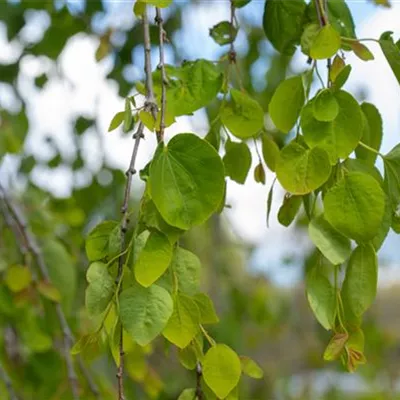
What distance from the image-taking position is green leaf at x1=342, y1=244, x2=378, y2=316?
42cm

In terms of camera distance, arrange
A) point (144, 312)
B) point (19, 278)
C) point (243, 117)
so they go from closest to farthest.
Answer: point (144, 312)
point (243, 117)
point (19, 278)

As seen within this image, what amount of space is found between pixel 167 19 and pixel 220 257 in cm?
85

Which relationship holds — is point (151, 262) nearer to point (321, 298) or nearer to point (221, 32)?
point (321, 298)

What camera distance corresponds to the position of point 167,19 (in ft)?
4.61

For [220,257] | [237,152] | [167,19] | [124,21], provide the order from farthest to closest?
1. [220,257]
2. [167,19]
3. [124,21]
4. [237,152]

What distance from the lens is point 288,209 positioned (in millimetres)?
477

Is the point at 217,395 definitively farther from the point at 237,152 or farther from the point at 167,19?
the point at 167,19

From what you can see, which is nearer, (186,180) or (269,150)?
(186,180)

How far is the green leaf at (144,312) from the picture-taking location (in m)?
0.39

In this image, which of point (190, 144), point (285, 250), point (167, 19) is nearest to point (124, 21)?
point (167, 19)

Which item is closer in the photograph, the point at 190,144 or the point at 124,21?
the point at 190,144

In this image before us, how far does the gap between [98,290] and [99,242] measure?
0.04 meters

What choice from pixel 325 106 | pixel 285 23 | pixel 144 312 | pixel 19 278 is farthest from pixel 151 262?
pixel 19 278

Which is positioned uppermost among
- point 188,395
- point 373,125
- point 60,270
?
point 373,125
